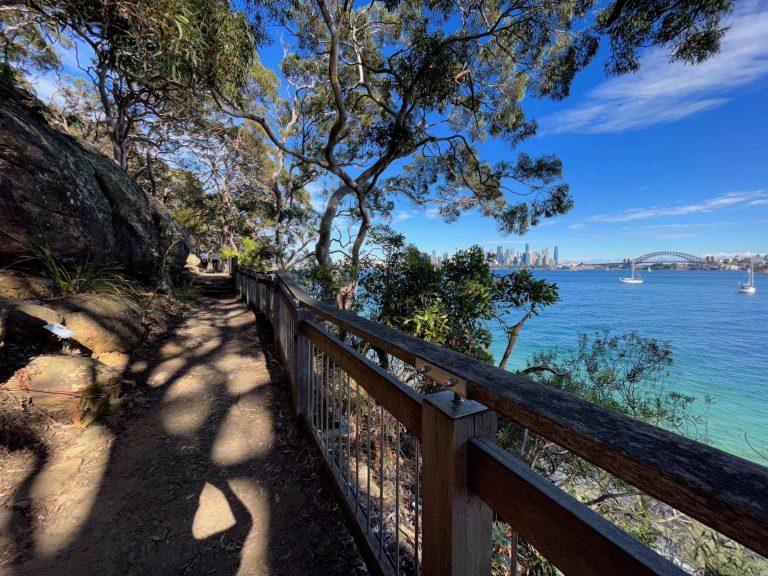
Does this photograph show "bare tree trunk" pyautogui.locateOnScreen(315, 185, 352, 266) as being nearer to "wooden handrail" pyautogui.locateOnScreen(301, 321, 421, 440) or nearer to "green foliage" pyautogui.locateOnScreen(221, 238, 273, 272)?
"green foliage" pyautogui.locateOnScreen(221, 238, 273, 272)

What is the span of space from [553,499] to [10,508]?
3275mm

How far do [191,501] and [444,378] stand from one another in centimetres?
236

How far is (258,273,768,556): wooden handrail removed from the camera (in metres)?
0.46

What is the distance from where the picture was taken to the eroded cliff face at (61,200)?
4461mm

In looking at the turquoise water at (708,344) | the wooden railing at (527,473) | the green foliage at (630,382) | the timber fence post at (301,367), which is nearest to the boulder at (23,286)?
the timber fence post at (301,367)

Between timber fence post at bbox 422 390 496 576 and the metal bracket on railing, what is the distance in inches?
2.3

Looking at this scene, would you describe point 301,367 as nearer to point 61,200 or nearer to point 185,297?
point 61,200

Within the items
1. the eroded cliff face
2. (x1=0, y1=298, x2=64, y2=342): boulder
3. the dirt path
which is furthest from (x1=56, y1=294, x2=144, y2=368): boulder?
the eroded cliff face

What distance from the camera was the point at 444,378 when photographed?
997 millimetres

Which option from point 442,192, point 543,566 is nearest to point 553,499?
point 543,566

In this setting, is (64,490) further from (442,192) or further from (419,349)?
(442,192)

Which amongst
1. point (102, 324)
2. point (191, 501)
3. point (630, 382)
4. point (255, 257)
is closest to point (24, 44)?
point (255, 257)

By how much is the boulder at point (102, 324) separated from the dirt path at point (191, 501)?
2.32 ft

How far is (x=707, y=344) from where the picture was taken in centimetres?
1641
